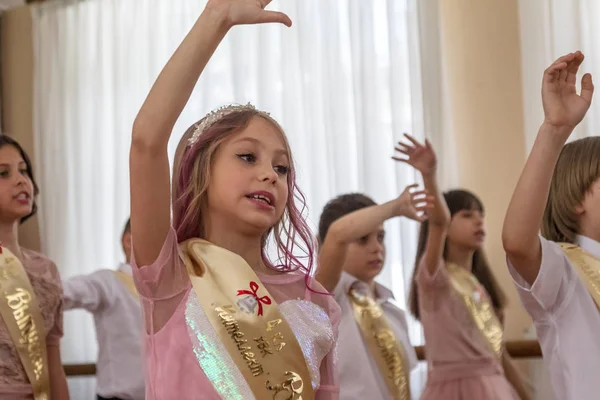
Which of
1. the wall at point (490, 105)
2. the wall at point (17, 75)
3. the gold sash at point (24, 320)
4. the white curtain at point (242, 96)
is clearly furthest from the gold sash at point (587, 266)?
the wall at point (17, 75)

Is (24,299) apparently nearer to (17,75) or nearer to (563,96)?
(563,96)

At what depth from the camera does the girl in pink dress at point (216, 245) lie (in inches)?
40.3

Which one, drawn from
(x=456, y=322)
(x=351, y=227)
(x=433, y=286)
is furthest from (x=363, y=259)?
(x=351, y=227)

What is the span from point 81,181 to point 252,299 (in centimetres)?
273

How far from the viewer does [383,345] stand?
7.14 feet

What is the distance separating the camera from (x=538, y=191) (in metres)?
1.24

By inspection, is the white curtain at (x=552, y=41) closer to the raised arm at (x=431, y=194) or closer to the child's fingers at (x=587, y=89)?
the raised arm at (x=431, y=194)

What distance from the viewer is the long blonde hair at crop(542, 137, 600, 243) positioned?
4.97 ft

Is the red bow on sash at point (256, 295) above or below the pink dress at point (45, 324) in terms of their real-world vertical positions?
above

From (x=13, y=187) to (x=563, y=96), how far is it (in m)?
1.33

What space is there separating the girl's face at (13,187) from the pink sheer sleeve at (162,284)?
0.99 metres

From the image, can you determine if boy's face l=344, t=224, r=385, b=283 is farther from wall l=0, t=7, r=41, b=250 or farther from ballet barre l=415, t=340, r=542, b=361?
wall l=0, t=7, r=41, b=250

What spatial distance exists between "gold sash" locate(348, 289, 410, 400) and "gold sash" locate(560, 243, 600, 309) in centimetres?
81

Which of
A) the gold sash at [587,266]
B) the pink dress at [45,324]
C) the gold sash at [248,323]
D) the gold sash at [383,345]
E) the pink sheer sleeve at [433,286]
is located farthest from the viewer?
the pink sheer sleeve at [433,286]
